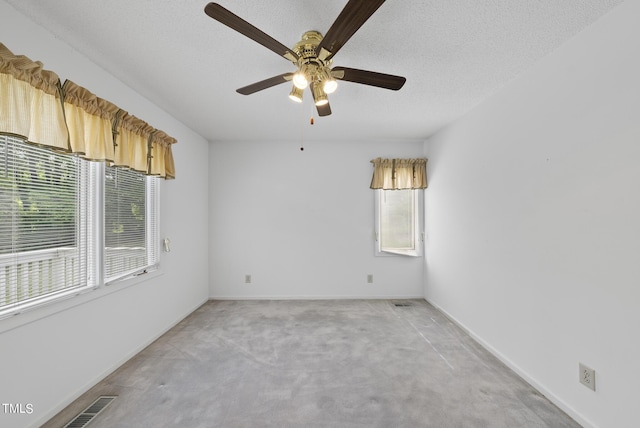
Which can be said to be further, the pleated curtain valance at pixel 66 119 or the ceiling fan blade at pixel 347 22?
the pleated curtain valance at pixel 66 119

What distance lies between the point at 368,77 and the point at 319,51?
15.4 inches

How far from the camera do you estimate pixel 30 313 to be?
1552 millimetres

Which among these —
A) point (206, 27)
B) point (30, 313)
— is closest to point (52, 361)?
point (30, 313)

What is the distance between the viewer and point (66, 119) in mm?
1680

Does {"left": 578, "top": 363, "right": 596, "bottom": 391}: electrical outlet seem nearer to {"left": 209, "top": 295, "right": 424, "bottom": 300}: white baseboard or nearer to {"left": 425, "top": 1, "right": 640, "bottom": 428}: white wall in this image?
{"left": 425, "top": 1, "right": 640, "bottom": 428}: white wall

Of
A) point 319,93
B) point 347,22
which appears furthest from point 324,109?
point 347,22

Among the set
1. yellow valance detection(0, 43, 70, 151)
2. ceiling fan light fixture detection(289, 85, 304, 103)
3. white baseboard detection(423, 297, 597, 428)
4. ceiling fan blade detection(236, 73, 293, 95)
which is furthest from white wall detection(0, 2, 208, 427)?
white baseboard detection(423, 297, 597, 428)

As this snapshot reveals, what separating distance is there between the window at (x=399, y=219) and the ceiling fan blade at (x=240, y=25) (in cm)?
300

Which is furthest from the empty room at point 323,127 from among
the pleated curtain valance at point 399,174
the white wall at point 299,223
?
the white wall at point 299,223

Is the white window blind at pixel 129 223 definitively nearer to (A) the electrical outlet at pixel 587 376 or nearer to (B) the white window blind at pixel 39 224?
(B) the white window blind at pixel 39 224

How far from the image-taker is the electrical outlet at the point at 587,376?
5.24 feet

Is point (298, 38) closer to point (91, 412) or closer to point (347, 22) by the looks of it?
point (347, 22)

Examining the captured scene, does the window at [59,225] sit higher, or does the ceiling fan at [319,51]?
the ceiling fan at [319,51]

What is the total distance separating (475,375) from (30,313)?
3148mm
